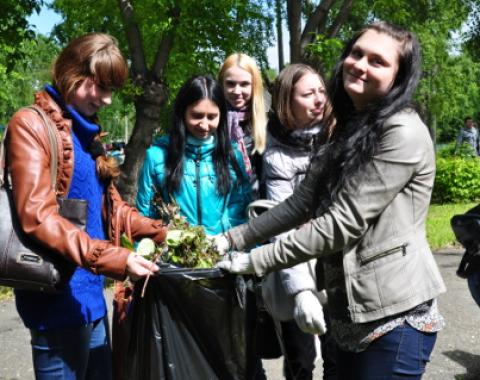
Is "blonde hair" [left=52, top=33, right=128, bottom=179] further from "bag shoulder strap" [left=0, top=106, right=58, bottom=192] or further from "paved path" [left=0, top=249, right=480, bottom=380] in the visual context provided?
"paved path" [left=0, top=249, right=480, bottom=380]

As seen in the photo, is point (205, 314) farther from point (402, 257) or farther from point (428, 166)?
point (428, 166)

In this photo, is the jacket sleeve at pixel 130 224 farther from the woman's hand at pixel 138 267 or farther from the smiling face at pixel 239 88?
the smiling face at pixel 239 88

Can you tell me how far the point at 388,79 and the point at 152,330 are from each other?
125 cm

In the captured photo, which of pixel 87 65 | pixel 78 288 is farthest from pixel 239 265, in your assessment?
pixel 87 65

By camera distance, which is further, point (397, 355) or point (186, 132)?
point (186, 132)

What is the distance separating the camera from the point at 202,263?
97.9 inches

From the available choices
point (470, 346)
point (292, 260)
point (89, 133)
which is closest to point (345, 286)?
point (292, 260)

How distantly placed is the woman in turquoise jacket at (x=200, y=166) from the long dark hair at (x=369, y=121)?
3.41 ft

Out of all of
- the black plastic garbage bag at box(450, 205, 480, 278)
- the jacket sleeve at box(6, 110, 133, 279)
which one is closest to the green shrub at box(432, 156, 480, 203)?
the black plastic garbage bag at box(450, 205, 480, 278)

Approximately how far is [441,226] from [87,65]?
8.56 meters

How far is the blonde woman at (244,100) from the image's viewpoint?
3.68 metres

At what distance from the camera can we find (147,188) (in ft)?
10.9

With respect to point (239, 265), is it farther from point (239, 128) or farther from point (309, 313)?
point (239, 128)

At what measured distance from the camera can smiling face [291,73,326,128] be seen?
3498mm
